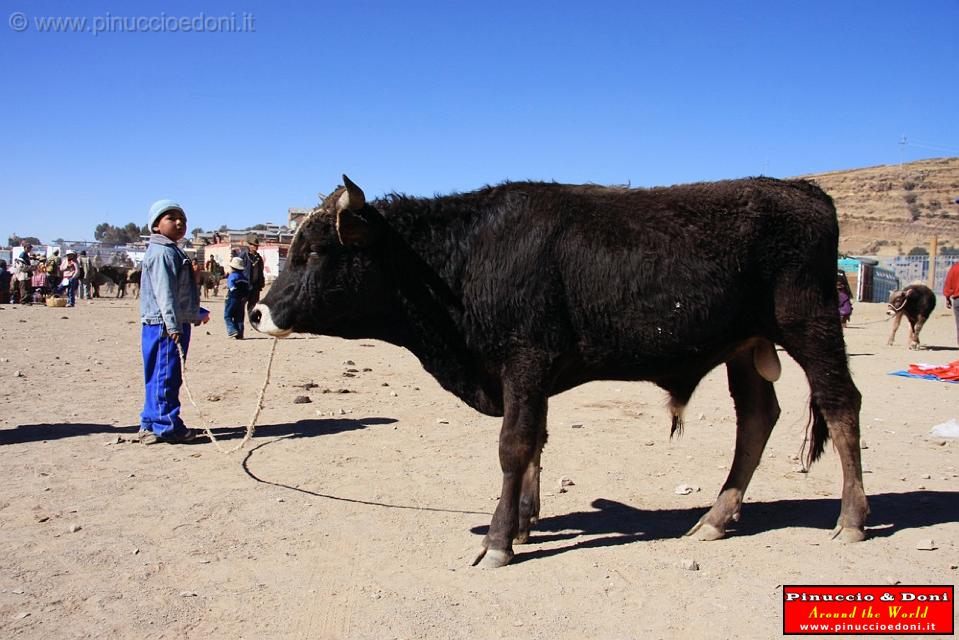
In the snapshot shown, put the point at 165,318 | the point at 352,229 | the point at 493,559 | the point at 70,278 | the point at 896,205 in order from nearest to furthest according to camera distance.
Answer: the point at 493,559 < the point at 352,229 < the point at 165,318 < the point at 70,278 < the point at 896,205

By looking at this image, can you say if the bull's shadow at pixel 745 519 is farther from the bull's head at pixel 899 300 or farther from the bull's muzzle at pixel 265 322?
the bull's head at pixel 899 300

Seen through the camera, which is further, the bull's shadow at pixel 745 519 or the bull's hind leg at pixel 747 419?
the bull's hind leg at pixel 747 419

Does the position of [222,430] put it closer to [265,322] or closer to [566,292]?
[265,322]

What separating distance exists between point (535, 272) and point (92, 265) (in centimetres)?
3855

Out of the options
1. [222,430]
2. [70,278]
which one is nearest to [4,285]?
[70,278]

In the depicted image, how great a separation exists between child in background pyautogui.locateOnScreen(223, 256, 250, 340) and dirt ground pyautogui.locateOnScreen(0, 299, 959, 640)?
7.05 m

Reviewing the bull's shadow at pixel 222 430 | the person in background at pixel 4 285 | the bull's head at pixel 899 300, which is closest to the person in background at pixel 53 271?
the person in background at pixel 4 285

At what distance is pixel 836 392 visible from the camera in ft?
16.7

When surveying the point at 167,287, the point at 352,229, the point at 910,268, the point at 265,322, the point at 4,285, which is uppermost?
the point at 910,268

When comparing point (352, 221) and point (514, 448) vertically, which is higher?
point (352, 221)

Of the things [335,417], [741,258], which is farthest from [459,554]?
[335,417]

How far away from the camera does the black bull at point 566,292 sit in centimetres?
483

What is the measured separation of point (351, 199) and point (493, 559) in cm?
239

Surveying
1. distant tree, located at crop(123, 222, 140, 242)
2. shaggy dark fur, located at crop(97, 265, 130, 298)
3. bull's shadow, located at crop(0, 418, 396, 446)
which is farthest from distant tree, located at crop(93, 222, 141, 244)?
bull's shadow, located at crop(0, 418, 396, 446)
